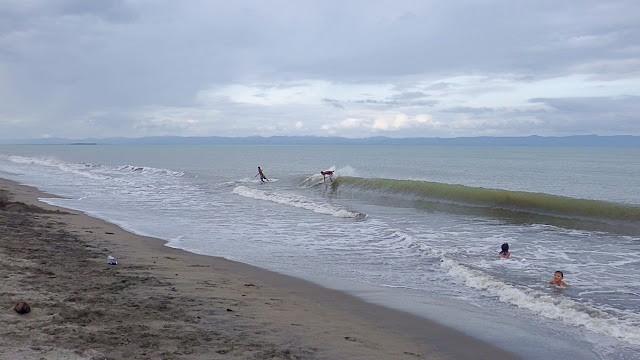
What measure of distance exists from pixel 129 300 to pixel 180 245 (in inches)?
236

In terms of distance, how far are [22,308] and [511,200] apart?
21481mm

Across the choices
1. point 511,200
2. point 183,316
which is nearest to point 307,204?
point 511,200

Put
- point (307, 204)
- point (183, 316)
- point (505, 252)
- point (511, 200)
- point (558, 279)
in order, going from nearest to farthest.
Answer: point (183, 316), point (558, 279), point (505, 252), point (307, 204), point (511, 200)

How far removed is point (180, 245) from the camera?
1284cm

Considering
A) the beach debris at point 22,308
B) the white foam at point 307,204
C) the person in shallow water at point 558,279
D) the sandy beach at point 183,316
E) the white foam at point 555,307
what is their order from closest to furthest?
1. the sandy beach at point 183,316
2. the beach debris at point 22,308
3. the white foam at point 555,307
4. the person in shallow water at point 558,279
5. the white foam at point 307,204

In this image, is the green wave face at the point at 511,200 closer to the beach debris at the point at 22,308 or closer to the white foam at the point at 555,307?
the white foam at the point at 555,307

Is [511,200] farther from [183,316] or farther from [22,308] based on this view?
[22,308]

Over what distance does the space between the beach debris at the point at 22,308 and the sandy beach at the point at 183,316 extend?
0.05 meters

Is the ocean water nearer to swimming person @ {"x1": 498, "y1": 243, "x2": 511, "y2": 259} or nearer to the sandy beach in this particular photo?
swimming person @ {"x1": 498, "y1": 243, "x2": 511, "y2": 259}

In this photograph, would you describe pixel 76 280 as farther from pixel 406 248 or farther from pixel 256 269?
pixel 406 248

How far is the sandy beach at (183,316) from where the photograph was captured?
5.30 m

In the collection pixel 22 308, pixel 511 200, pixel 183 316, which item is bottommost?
pixel 183 316

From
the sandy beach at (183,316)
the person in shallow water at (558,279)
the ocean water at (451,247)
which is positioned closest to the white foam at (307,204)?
the ocean water at (451,247)

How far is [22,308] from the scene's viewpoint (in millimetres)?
5762
